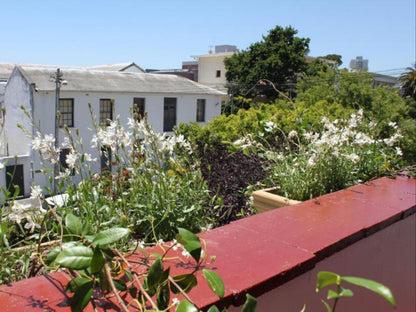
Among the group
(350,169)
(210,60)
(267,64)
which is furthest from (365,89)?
(210,60)

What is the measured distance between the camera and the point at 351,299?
178 centimetres

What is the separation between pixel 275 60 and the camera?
37094 mm

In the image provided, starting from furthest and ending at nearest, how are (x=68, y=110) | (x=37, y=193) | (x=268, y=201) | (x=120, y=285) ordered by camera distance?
(x=68, y=110) → (x=268, y=201) → (x=37, y=193) → (x=120, y=285)

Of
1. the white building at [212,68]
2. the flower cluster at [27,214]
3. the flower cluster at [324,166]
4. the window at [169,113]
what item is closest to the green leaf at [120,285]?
the flower cluster at [27,214]

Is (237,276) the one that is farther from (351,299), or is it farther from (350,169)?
(350,169)

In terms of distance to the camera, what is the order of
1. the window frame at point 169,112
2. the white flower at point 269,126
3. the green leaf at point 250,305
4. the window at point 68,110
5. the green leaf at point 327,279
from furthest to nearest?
the window frame at point 169,112, the window at point 68,110, the white flower at point 269,126, the green leaf at point 250,305, the green leaf at point 327,279

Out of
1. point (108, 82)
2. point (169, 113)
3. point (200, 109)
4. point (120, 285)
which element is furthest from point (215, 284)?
point (200, 109)

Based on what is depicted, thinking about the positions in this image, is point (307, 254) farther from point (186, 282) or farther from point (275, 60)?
point (275, 60)

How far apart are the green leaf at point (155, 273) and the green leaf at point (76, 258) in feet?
0.47

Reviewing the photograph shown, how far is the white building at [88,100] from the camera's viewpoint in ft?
78.3

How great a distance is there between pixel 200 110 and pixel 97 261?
3275 centimetres

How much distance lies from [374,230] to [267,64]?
1456 inches

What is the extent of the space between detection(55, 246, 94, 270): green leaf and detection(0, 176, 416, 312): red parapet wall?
179mm

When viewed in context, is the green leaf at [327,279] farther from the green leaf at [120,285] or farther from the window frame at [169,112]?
the window frame at [169,112]
